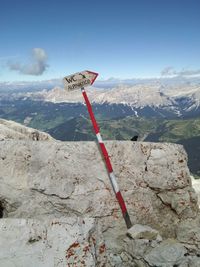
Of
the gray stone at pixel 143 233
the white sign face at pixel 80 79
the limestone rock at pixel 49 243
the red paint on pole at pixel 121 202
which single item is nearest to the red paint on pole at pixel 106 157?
the red paint on pole at pixel 121 202

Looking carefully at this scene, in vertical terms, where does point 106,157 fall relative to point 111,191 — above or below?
above

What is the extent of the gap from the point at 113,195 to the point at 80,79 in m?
6.51

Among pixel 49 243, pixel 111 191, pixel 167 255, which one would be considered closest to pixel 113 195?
pixel 111 191

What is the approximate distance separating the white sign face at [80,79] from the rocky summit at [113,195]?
127 inches

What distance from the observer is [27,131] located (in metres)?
29.9

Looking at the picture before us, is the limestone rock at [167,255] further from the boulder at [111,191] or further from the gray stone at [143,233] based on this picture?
the gray stone at [143,233]

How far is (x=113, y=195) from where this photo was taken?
16.5 meters

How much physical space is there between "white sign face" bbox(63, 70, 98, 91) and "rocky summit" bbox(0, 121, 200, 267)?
3.23 metres

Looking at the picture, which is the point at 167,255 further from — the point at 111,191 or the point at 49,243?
the point at 49,243

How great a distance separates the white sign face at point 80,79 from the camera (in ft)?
58.1

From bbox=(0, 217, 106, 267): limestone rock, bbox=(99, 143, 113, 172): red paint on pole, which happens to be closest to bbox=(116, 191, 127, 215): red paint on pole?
bbox=(99, 143, 113, 172): red paint on pole

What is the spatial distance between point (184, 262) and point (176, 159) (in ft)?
19.0

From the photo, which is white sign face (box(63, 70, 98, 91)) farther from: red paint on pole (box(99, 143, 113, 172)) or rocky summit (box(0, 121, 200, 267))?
red paint on pole (box(99, 143, 113, 172))

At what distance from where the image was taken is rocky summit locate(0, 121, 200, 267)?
14.3 meters
